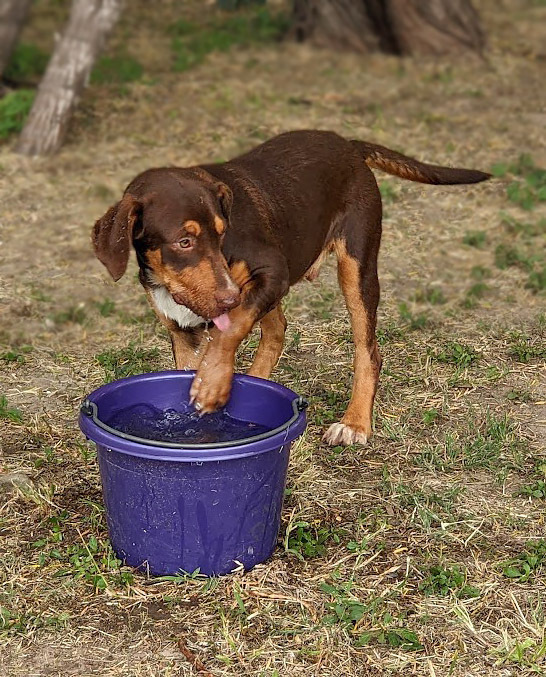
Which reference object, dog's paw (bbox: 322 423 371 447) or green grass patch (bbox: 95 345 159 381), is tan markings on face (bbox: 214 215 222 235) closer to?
dog's paw (bbox: 322 423 371 447)

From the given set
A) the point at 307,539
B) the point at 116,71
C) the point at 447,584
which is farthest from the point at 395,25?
the point at 447,584

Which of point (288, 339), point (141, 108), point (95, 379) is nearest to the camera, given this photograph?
point (95, 379)

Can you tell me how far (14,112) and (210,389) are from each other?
20.7ft

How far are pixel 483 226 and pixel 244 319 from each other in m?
4.51

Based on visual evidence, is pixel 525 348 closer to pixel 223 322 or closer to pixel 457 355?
pixel 457 355

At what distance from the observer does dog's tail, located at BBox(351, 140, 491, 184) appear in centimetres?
549

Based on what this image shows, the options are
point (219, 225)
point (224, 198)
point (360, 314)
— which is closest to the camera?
point (219, 225)

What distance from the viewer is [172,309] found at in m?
4.59

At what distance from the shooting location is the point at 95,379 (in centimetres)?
592

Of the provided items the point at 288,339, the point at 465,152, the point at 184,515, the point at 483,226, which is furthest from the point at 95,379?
the point at 465,152

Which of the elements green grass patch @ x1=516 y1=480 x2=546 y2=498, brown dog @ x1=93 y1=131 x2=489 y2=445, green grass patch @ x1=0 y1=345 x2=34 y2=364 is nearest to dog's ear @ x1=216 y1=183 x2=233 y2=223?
brown dog @ x1=93 y1=131 x2=489 y2=445

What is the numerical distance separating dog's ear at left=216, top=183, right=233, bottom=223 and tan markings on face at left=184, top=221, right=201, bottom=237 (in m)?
0.24

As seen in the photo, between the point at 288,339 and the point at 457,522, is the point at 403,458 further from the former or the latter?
the point at 288,339

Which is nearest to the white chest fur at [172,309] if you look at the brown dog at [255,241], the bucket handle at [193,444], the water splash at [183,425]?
the brown dog at [255,241]
